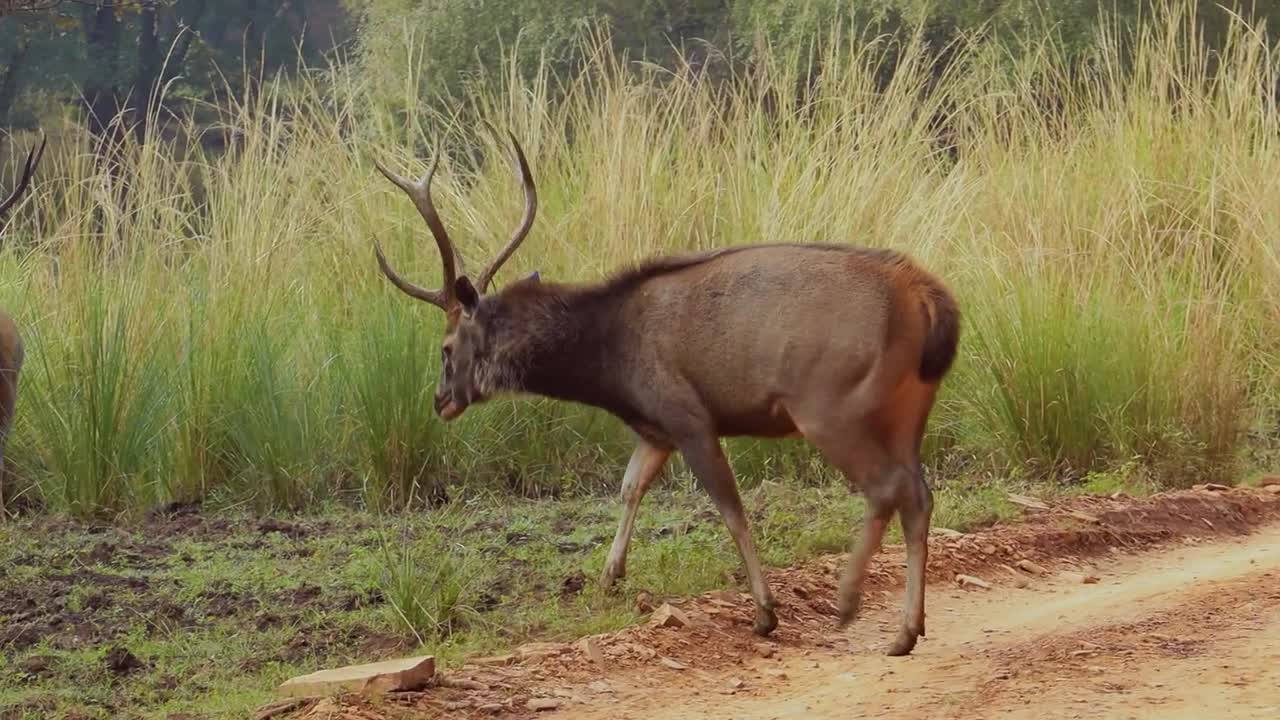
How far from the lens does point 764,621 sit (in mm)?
5953

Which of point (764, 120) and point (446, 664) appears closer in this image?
point (446, 664)

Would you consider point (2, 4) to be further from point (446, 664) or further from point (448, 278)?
point (446, 664)

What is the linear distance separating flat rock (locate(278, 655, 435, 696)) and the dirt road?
0.40 metres

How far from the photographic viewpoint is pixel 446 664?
552cm

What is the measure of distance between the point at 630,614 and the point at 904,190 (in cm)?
485

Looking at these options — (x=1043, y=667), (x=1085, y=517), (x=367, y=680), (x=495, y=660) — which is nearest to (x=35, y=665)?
(x=367, y=680)

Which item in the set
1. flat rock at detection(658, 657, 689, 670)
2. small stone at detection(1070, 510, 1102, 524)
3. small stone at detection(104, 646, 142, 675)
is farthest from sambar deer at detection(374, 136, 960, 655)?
small stone at detection(1070, 510, 1102, 524)

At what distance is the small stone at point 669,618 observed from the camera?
5.91 meters

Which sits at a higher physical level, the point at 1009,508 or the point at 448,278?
the point at 448,278

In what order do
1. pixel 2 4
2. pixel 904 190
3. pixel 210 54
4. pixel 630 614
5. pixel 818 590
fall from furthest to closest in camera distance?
pixel 210 54, pixel 2 4, pixel 904 190, pixel 818 590, pixel 630 614

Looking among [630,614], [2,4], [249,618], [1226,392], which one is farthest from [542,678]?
[2,4]

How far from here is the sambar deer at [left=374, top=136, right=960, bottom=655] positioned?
5598 mm

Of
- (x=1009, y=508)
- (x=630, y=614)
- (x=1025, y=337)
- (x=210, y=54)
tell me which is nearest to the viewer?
(x=630, y=614)

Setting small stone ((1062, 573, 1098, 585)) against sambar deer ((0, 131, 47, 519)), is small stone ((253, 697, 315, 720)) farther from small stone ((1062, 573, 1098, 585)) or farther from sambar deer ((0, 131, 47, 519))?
sambar deer ((0, 131, 47, 519))
